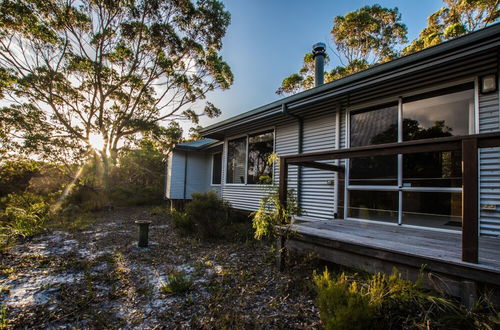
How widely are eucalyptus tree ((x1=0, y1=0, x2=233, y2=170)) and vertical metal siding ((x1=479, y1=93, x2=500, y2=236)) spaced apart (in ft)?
38.8

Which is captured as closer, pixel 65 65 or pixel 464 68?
pixel 464 68

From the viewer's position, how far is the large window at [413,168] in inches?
124

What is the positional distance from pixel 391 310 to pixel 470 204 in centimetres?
102

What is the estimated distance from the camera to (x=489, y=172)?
9.59 ft

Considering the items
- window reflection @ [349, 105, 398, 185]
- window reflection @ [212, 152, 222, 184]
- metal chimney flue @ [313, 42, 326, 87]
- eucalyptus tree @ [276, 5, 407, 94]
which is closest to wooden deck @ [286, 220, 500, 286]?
window reflection @ [349, 105, 398, 185]

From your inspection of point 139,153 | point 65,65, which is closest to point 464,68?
point 65,65

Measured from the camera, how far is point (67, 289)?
279 cm

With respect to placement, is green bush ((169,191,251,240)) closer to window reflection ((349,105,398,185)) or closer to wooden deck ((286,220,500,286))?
wooden deck ((286,220,500,286))

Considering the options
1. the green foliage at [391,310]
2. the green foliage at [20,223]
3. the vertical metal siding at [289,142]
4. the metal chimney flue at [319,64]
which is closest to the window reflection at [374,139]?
the vertical metal siding at [289,142]

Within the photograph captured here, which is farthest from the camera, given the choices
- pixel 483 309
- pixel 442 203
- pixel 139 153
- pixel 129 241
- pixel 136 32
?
pixel 139 153

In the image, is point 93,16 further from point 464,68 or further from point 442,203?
point 442,203

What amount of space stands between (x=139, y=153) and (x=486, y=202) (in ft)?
48.1

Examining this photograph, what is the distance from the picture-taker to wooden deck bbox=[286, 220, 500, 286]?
1.77 metres

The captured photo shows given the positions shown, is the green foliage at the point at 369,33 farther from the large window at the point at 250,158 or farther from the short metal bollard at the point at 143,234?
the short metal bollard at the point at 143,234
